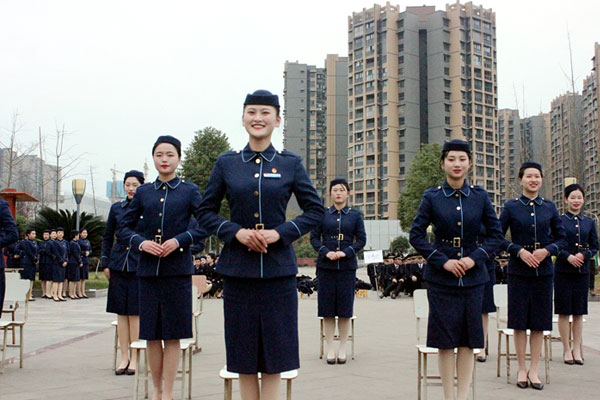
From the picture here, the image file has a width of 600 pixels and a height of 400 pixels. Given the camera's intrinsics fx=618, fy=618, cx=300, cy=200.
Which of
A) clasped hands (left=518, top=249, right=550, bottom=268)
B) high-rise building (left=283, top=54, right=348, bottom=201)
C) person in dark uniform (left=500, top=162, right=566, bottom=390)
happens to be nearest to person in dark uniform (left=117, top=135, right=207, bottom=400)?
person in dark uniform (left=500, top=162, right=566, bottom=390)

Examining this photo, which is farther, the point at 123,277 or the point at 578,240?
the point at 578,240

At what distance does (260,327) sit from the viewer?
383cm

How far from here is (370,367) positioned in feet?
25.5

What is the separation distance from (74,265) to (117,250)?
1435cm

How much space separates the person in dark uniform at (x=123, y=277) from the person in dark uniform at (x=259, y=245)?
10.5ft

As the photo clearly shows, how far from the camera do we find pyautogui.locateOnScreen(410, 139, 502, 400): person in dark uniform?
16.3ft

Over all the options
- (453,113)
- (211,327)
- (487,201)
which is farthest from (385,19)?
(487,201)

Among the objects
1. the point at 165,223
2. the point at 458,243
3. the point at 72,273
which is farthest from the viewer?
the point at 72,273

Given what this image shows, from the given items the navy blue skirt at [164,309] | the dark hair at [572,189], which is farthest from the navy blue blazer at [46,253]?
the dark hair at [572,189]

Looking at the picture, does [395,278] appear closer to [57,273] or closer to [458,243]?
[57,273]

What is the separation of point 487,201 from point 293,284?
7.11 feet

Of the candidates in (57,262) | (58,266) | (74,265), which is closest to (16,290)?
(57,262)

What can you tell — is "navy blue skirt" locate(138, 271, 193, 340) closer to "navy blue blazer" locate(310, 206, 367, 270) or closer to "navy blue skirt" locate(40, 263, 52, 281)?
"navy blue blazer" locate(310, 206, 367, 270)

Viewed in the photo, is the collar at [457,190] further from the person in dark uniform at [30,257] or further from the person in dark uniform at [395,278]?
the person in dark uniform at [30,257]
